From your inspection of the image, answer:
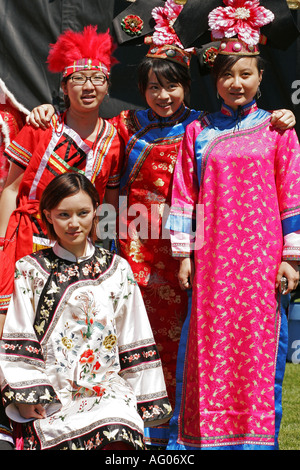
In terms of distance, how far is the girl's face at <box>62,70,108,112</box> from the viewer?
11.6ft

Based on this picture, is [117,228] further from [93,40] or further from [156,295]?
[93,40]

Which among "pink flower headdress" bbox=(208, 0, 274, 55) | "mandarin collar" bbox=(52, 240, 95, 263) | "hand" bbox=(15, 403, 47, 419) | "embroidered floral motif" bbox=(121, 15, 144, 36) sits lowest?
"hand" bbox=(15, 403, 47, 419)

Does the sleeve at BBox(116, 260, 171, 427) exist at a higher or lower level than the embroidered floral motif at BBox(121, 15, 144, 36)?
lower

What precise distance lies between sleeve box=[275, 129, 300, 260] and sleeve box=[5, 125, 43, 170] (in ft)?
3.71

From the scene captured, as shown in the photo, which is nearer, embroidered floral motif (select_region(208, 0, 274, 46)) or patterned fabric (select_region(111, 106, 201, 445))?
embroidered floral motif (select_region(208, 0, 274, 46))

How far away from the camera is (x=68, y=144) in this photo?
3572mm

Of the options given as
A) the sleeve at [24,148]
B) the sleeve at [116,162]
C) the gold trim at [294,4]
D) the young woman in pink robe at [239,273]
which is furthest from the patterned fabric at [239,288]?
the gold trim at [294,4]

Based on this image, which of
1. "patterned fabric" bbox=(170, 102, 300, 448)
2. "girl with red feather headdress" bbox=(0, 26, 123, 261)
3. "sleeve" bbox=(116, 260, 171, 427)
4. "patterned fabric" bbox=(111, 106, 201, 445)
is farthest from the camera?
"patterned fabric" bbox=(111, 106, 201, 445)

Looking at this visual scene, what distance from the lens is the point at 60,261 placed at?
3.02 meters

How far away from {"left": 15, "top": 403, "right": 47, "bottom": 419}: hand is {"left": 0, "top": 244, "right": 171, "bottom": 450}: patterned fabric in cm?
2

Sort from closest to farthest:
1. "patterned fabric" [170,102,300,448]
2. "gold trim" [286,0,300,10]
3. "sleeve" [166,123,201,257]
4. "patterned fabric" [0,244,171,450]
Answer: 1. "patterned fabric" [0,244,171,450]
2. "patterned fabric" [170,102,300,448]
3. "sleeve" [166,123,201,257]
4. "gold trim" [286,0,300,10]

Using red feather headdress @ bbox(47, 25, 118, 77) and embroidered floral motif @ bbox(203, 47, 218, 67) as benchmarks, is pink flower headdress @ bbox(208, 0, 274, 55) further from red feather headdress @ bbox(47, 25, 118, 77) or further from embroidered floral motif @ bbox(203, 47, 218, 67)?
red feather headdress @ bbox(47, 25, 118, 77)

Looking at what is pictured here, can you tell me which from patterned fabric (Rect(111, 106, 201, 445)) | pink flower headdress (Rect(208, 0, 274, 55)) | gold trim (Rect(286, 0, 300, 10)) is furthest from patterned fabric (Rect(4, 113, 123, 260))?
gold trim (Rect(286, 0, 300, 10))
